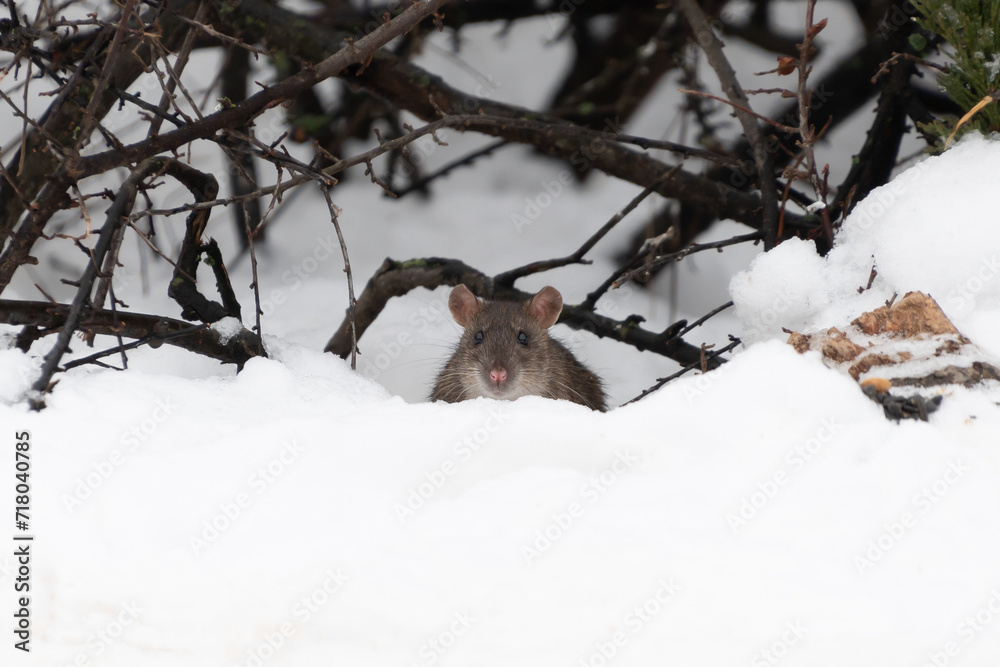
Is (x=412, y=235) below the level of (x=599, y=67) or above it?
below

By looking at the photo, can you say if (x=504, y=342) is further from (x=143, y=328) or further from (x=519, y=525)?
(x=519, y=525)

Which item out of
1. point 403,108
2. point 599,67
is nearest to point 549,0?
point 599,67

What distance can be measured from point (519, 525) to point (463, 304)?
101 inches

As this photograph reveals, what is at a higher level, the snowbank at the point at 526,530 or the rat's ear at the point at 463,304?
the snowbank at the point at 526,530

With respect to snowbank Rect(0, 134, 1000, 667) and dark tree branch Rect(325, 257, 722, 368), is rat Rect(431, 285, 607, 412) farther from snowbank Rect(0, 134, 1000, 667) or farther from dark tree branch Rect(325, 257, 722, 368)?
snowbank Rect(0, 134, 1000, 667)

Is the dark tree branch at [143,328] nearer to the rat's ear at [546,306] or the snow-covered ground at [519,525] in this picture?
the snow-covered ground at [519,525]

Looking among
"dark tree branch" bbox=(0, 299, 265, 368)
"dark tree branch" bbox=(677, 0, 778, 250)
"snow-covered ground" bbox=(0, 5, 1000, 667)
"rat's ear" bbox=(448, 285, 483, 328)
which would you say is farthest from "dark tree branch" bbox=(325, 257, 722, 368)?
"snow-covered ground" bbox=(0, 5, 1000, 667)

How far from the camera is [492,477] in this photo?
6.83ft

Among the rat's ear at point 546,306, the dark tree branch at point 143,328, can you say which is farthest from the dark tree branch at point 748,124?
the dark tree branch at point 143,328

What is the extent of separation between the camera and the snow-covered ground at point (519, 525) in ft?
5.86

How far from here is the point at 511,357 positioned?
426 centimetres

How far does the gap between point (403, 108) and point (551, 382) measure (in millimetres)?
1484

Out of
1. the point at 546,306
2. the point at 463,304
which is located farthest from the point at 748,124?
the point at 463,304

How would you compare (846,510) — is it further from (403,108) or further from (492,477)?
(403,108)
